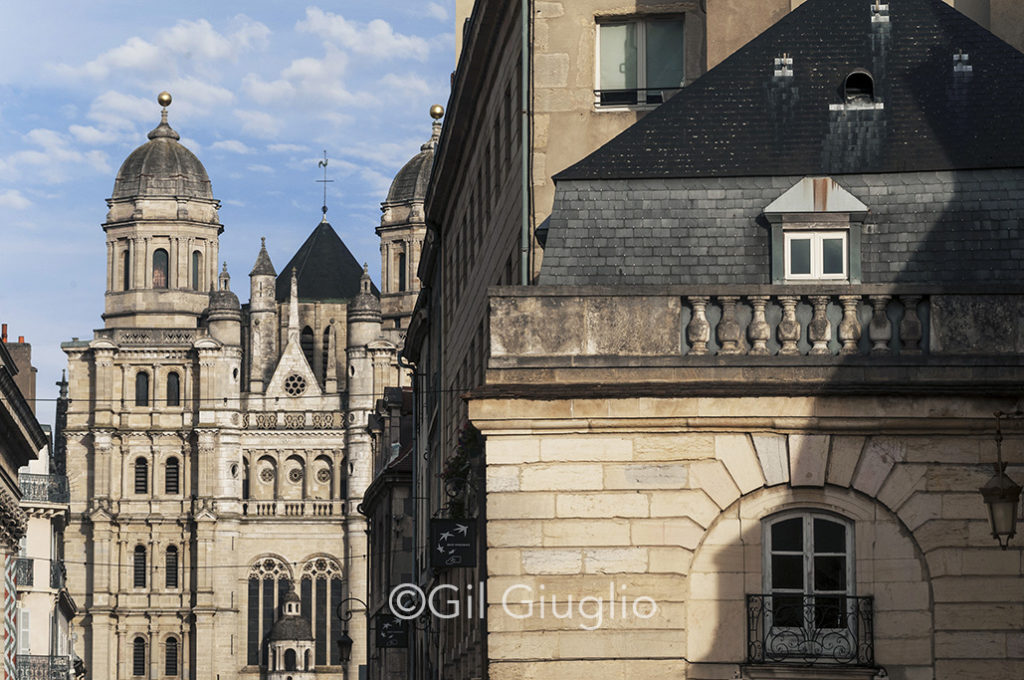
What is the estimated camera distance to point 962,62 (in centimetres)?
1947

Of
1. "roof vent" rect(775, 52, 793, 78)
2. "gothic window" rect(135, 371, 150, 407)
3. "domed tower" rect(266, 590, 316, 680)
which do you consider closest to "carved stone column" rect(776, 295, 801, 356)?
"roof vent" rect(775, 52, 793, 78)

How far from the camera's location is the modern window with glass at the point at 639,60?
24359 mm

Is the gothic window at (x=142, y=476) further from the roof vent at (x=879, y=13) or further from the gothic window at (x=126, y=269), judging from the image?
the roof vent at (x=879, y=13)

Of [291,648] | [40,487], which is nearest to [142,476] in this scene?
[291,648]

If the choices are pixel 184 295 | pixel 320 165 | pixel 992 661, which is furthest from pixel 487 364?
pixel 320 165

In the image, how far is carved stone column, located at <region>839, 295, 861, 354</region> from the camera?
17.0 m

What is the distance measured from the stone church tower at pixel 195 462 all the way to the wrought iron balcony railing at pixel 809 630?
11959 centimetres

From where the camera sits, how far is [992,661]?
16438 millimetres

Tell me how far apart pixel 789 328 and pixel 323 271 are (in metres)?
147

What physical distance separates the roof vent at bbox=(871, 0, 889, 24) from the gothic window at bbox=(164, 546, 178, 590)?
121 metres

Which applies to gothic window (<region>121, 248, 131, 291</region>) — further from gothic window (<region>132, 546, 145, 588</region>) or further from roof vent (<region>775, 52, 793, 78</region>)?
roof vent (<region>775, 52, 793, 78</region>)

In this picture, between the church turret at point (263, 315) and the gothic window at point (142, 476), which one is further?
the church turret at point (263, 315)

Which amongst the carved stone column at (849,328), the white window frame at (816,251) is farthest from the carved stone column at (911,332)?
the white window frame at (816,251)

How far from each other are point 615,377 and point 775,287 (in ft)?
4.27
